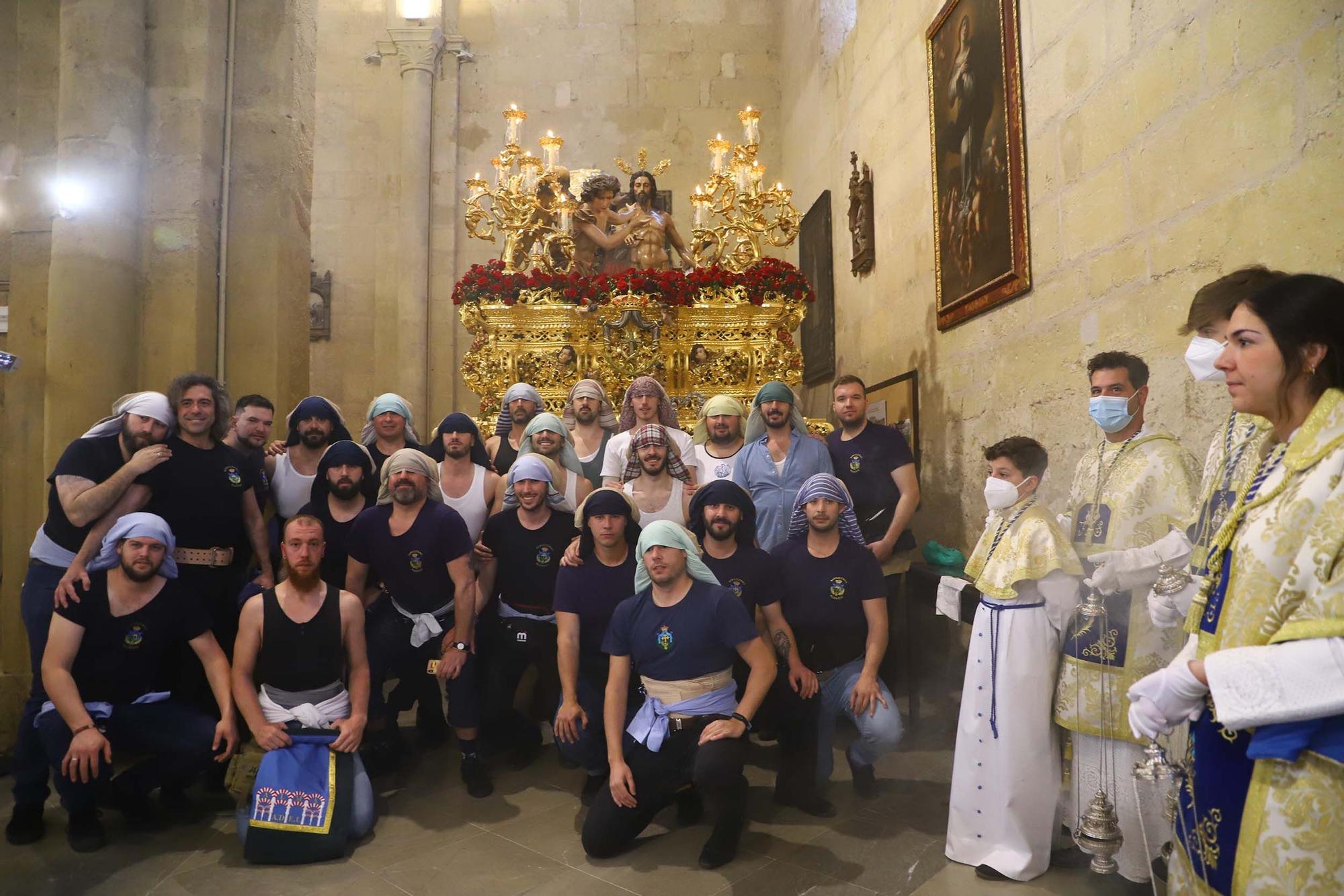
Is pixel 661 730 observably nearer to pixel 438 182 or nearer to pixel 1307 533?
pixel 1307 533

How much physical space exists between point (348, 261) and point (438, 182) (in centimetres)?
163

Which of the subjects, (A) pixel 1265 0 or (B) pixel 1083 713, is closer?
(B) pixel 1083 713

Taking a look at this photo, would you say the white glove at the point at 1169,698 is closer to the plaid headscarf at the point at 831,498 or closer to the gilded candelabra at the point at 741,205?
the plaid headscarf at the point at 831,498

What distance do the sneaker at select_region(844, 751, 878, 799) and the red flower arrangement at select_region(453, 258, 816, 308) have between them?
3967mm

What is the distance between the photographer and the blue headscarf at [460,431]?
4.92 m

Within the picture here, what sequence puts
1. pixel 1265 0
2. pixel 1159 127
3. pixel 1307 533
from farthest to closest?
pixel 1159 127 < pixel 1265 0 < pixel 1307 533

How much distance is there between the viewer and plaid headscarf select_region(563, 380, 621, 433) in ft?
18.0

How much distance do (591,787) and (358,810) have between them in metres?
1.04

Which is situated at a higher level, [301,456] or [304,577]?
[301,456]

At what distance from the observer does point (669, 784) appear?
11.7 feet

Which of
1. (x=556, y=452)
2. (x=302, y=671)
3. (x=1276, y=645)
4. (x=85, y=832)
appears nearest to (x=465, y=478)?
(x=556, y=452)

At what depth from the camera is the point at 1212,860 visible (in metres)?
1.85

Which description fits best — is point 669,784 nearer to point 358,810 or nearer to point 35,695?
point 358,810

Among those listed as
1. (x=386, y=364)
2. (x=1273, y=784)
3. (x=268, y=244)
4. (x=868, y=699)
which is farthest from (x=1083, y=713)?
(x=386, y=364)
